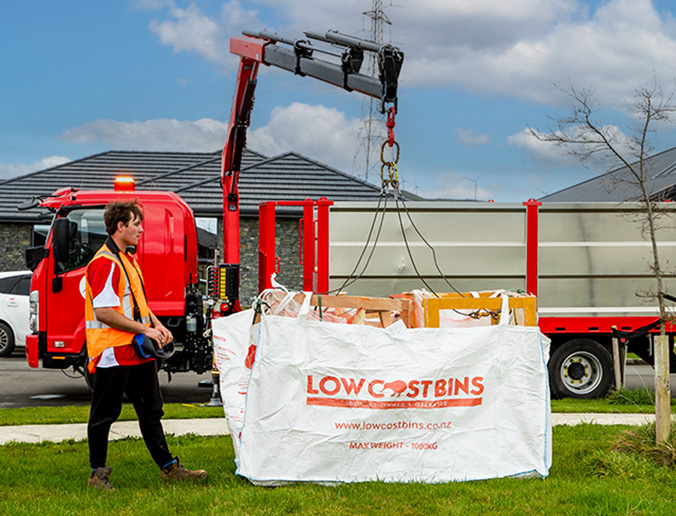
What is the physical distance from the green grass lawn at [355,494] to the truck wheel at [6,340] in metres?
10.5

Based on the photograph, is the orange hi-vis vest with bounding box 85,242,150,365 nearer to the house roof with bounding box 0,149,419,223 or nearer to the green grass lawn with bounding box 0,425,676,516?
the green grass lawn with bounding box 0,425,676,516

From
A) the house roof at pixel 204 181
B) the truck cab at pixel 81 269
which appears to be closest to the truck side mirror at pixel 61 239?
the truck cab at pixel 81 269

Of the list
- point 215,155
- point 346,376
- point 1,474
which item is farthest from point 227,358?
point 215,155

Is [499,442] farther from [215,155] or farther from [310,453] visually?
[215,155]

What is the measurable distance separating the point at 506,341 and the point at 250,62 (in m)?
6.92

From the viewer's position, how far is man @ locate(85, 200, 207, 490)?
5117 millimetres

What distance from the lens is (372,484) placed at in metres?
4.93

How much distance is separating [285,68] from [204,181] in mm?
13078

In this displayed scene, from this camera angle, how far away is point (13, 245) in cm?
2130

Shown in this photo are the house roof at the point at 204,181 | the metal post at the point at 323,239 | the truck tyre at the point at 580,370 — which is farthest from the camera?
the house roof at the point at 204,181

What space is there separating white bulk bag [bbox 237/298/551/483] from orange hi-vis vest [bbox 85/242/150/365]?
38.3 inches

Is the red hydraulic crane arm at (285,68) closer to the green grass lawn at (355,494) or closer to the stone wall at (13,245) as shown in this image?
the green grass lawn at (355,494)

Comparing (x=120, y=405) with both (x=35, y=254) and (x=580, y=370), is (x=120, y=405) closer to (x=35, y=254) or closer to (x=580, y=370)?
(x=35, y=254)

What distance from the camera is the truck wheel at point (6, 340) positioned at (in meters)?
15.6
